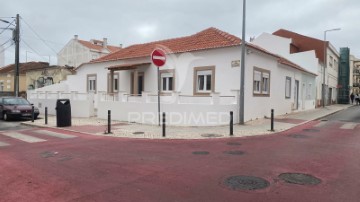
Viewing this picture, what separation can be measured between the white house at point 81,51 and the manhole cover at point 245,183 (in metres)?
43.3

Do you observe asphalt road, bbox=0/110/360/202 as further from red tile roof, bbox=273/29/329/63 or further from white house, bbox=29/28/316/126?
red tile roof, bbox=273/29/329/63

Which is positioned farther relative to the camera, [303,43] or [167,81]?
[303,43]

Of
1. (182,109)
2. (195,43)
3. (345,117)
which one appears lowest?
(345,117)

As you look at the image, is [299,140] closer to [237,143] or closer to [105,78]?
[237,143]

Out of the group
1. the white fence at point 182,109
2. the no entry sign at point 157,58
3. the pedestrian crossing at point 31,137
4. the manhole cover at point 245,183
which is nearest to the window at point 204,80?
the white fence at point 182,109

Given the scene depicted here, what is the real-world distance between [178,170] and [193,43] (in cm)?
1266

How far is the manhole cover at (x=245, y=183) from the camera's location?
5018 millimetres

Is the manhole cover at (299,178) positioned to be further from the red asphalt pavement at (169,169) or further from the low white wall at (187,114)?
the low white wall at (187,114)

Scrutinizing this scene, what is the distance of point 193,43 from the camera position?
17812 mm

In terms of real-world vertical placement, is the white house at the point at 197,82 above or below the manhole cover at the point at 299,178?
above

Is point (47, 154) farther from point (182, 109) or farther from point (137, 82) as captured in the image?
point (137, 82)

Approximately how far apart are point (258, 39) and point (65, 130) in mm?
24362

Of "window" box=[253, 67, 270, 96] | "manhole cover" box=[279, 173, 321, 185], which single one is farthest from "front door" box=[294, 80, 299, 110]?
"manhole cover" box=[279, 173, 321, 185]

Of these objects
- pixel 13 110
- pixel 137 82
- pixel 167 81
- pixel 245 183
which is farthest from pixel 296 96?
pixel 245 183
